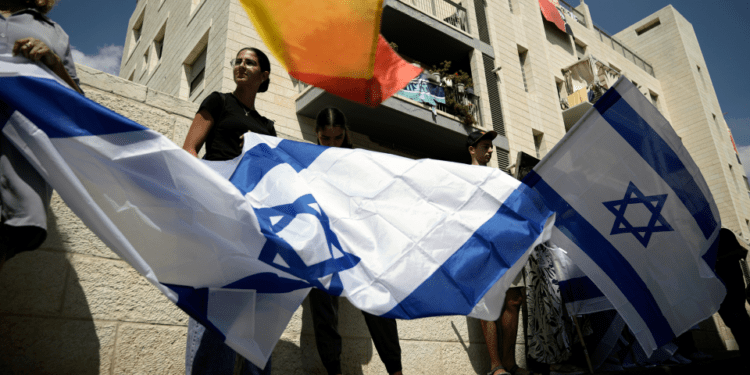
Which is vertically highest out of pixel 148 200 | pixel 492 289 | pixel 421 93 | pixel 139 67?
pixel 139 67

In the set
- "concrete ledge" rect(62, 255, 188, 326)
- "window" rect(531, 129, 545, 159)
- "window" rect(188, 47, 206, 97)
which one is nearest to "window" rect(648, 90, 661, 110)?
"window" rect(531, 129, 545, 159)

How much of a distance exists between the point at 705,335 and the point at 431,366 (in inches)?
211

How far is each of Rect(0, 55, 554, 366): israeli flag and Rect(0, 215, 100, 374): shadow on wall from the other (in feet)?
A: 2.85

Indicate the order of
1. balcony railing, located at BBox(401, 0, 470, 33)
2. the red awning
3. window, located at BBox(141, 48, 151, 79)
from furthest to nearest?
the red awning, window, located at BBox(141, 48, 151, 79), balcony railing, located at BBox(401, 0, 470, 33)

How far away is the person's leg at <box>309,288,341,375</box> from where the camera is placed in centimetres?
270

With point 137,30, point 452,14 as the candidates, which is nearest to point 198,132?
point 452,14

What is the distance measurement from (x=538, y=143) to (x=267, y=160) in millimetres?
16416

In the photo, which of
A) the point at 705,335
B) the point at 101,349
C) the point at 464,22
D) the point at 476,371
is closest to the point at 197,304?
the point at 101,349

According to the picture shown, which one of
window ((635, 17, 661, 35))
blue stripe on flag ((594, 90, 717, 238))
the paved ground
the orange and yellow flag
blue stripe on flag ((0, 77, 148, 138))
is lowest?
the paved ground

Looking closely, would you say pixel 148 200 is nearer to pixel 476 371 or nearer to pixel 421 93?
pixel 476 371

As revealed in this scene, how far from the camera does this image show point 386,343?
2730mm

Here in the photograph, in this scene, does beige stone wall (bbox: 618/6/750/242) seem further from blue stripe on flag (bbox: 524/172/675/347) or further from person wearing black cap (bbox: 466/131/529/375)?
blue stripe on flag (bbox: 524/172/675/347)

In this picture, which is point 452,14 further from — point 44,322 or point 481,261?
point 44,322

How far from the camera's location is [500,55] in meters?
16.8
